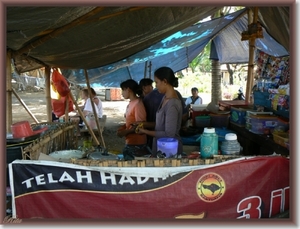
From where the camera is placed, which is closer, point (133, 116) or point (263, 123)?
point (133, 116)

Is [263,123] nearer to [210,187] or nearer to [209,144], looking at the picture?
[209,144]

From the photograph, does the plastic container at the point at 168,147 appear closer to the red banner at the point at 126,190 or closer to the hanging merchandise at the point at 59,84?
the red banner at the point at 126,190

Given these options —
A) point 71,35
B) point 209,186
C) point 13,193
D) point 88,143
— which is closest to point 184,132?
point 88,143

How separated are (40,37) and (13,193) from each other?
5.55 feet

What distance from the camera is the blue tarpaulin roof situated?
6.41 meters

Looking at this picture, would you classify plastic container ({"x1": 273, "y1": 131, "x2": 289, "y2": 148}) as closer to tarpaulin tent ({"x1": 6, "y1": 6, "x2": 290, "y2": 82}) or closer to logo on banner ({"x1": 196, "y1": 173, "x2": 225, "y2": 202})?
tarpaulin tent ({"x1": 6, "y1": 6, "x2": 290, "y2": 82})

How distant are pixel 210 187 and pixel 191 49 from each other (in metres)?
6.72

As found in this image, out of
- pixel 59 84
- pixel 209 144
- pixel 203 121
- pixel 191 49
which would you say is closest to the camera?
pixel 209 144

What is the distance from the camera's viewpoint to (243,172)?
8.05ft

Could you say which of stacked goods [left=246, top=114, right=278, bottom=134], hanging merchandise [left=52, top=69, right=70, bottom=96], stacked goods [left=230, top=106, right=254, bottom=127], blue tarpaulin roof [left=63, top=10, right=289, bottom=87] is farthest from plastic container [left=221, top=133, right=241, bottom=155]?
hanging merchandise [left=52, top=69, right=70, bottom=96]

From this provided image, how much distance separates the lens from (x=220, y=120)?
5.61 m

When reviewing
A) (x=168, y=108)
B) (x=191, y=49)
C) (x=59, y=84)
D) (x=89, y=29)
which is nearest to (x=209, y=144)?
(x=168, y=108)

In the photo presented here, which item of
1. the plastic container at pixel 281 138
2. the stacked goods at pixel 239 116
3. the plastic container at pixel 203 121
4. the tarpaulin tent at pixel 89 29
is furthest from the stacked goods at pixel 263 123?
the plastic container at pixel 203 121

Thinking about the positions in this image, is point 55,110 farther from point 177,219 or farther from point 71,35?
point 177,219
